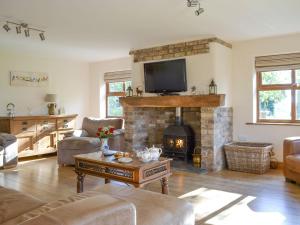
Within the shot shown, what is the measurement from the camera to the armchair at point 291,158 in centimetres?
380

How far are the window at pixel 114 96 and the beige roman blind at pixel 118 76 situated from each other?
117 millimetres

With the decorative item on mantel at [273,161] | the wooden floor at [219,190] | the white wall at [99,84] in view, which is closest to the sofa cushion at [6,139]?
the wooden floor at [219,190]

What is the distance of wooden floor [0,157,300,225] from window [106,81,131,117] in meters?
→ 2.32

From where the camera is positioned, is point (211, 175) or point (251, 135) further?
point (251, 135)

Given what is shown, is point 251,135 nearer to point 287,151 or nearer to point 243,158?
point 243,158

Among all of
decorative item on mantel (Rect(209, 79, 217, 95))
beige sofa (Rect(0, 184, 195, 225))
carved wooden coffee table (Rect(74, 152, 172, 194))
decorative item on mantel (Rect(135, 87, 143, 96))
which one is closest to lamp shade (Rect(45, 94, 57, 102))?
decorative item on mantel (Rect(135, 87, 143, 96))

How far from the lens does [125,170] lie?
2924 mm

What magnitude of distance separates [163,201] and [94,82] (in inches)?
228

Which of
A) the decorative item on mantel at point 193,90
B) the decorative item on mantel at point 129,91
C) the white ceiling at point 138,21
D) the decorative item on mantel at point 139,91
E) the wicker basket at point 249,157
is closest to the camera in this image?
the white ceiling at point 138,21

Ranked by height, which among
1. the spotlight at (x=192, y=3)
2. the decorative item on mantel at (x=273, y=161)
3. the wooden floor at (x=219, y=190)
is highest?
the spotlight at (x=192, y=3)

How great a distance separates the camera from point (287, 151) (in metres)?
4.01

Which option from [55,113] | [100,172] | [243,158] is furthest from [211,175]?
[55,113]

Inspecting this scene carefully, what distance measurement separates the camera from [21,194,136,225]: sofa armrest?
3.62 ft

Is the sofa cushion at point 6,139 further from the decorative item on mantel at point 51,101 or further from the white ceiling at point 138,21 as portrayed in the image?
the white ceiling at point 138,21
